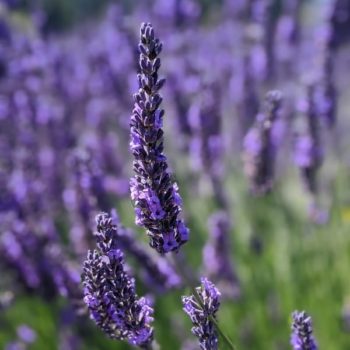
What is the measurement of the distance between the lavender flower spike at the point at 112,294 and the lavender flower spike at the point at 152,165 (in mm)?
97

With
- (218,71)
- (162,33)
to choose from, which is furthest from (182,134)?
(162,33)

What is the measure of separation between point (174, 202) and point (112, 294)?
26 cm

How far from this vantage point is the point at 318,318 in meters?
3.85

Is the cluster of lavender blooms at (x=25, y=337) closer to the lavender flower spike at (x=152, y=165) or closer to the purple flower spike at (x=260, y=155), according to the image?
the purple flower spike at (x=260, y=155)

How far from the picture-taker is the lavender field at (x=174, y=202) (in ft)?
5.05

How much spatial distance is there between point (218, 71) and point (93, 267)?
4.26 metres

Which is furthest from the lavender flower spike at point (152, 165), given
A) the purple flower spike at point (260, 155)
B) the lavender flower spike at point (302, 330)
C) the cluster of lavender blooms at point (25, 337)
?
the cluster of lavender blooms at point (25, 337)

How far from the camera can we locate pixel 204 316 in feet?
4.91

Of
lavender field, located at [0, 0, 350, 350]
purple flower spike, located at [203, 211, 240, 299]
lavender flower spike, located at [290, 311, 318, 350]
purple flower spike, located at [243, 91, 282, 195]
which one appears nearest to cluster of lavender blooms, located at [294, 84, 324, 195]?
lavender field, located at [0, 0, 350, 350]

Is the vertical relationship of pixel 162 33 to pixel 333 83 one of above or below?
above

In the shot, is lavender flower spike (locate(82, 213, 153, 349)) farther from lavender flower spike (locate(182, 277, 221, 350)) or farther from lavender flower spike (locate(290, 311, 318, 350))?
lavender flower spike (locate(290, 311, 318, 350))

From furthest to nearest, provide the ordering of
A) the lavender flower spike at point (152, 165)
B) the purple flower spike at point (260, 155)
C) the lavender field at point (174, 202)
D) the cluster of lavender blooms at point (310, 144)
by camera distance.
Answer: the cluster of lavender blooms at point (310, 144) < the purple flower spike at point (260, 155) < the lavender field at point (174, 202) < the lavender flower spike at point (152, 165)

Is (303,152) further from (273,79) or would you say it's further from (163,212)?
(163,212)

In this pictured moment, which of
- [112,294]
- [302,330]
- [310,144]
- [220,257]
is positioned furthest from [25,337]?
[302,330]
